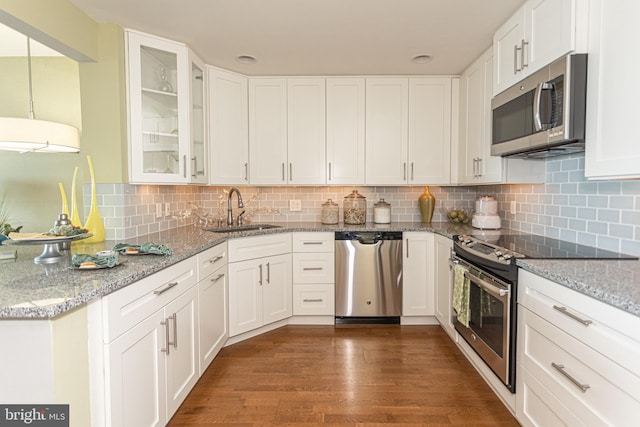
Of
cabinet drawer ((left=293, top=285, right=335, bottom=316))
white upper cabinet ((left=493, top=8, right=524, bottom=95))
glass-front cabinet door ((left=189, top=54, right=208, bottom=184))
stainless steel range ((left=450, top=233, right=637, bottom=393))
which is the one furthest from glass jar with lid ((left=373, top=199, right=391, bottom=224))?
glass-front cabinet door ((left=189, top=54, right=208, bottom=184))

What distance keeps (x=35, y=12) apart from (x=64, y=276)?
4.66 feet

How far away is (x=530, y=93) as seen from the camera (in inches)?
77.3

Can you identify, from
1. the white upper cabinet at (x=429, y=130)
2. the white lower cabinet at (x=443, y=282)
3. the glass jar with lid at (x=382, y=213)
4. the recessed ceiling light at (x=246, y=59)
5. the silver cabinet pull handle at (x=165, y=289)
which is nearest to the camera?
the silver cabinet pull handle at (x=165, y=289)

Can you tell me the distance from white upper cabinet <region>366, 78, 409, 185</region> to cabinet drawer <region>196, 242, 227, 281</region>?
158cm

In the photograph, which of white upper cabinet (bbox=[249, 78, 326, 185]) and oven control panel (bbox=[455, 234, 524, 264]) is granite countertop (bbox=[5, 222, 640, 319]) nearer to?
oven control panel (bbox=[455, 234, 524, 264])

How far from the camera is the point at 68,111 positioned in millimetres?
2697

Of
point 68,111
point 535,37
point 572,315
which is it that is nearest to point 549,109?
point 535,37

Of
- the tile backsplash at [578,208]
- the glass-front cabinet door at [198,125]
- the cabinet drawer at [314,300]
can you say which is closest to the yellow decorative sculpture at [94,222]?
the glass-front cabinet door at [198,125]

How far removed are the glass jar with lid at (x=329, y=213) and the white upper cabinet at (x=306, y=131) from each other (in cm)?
25

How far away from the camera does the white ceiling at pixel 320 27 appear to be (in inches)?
81.5

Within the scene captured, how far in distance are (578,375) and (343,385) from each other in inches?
52.1

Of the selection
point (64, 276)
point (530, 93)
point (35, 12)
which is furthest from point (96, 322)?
point (530, 93)

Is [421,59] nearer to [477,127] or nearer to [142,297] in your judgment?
[477,127]

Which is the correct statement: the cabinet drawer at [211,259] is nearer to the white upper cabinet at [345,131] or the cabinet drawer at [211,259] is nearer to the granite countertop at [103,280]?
the granite countertop at [103,280]
